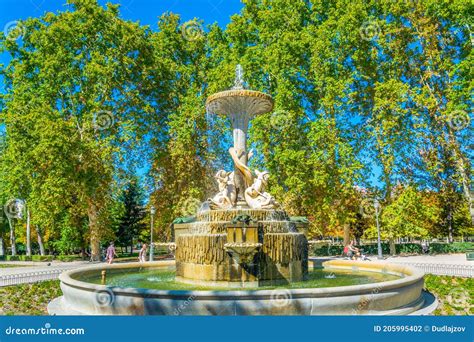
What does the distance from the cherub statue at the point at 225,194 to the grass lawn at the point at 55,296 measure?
18.8ft

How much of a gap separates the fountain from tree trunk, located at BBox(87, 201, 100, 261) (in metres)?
13.0

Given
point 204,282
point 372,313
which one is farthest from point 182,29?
point 372,313

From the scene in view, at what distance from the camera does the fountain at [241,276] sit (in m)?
7.45

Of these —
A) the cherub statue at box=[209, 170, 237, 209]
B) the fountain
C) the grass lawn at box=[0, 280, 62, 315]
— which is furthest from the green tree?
the cherub statue at box=[209, 170, 237, 209]

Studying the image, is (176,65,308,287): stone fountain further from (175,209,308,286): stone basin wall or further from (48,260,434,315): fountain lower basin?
(48,260,434,315): fountain lower basin

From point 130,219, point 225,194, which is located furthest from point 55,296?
point 130,219

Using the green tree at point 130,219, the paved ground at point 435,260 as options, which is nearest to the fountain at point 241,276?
the paved ground at point 435,260

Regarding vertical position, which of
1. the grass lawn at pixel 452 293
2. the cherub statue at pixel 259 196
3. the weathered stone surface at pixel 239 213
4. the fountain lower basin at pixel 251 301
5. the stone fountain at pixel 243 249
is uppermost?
the cherub statue at pixel 259 196

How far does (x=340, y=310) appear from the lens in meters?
7.68

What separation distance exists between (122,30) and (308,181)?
17923mm

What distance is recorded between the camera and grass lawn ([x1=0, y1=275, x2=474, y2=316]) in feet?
31.3

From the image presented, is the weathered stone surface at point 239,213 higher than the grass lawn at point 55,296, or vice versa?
the weathered stone surface at point 239,213

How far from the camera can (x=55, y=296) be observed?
38.5 feet

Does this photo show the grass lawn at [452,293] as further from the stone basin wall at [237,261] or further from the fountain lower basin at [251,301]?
the stone basin wall at [237,261]
